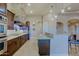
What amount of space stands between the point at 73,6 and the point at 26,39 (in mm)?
1052

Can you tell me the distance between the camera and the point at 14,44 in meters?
2.41

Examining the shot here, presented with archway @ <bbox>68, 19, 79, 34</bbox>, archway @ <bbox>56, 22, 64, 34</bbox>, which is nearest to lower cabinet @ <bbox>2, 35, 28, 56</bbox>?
archway @ <bbox>56, 22, 64, 34</bbox>

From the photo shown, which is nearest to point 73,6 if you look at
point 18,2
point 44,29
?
point 44,29

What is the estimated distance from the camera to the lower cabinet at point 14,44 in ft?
7.41

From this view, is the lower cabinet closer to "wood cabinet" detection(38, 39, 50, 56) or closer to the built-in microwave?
the built-in microwave

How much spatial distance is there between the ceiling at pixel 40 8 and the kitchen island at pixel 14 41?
40 centimetres

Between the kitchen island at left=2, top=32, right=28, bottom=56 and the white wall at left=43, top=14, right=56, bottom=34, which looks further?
the white wall at left=43, top=14, right=56, bottom=34

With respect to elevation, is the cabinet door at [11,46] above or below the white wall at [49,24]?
below

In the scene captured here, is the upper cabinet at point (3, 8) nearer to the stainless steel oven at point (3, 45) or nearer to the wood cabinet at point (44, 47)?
the stainless steel oven at point (3, 45)

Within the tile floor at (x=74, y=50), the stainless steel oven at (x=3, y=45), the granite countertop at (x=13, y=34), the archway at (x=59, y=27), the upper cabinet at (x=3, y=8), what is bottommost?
the tile floor at (x=74, y=50)

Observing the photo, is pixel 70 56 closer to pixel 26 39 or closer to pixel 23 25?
pixel 26 39

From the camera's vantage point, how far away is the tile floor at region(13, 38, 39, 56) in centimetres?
236

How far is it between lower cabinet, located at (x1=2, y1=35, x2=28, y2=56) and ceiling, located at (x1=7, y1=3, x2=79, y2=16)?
1.55 ft

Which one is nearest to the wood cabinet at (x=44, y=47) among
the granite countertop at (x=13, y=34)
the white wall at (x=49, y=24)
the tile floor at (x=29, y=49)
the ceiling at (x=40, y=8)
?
the tile floor at (x=29, y=49)
